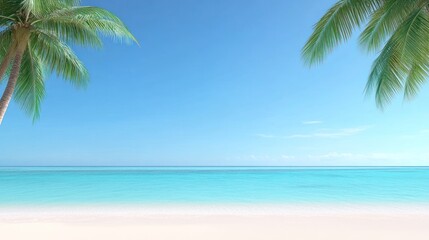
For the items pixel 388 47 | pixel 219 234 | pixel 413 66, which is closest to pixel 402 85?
pixel 413 66

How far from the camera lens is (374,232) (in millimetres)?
7113

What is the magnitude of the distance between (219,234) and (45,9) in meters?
5.87

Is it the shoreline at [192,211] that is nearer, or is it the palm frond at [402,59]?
the palm frond at [402,59]

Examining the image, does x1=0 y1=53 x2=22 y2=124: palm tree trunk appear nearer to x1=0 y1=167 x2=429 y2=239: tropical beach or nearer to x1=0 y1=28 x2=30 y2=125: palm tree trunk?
x1=0 y1=28 x2=30 y2=125: palm tree trunk

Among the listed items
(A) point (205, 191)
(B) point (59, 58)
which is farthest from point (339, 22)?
(A) point (205, 191)

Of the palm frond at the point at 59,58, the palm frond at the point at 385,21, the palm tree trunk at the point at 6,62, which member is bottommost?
the palm tree trunk at the point at 6,62

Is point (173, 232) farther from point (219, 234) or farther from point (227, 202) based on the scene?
point (227, 202)

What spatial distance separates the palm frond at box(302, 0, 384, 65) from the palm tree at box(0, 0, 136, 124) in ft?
13.5

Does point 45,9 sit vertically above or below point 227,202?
above

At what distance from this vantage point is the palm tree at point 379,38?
591 centimetres

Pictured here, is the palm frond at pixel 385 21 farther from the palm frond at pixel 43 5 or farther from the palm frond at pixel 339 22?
the palm frond at pixel 43 5

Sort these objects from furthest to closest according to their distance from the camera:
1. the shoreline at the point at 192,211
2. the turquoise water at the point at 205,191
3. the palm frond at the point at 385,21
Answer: the turquoise water at the point at 205,191 → the shoreline at the point at 192,211 → the palm frond at the point at 385,21

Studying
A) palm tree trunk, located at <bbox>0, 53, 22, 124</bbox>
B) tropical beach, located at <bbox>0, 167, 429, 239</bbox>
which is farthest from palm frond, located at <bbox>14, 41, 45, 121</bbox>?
tropical beach, located at <bbox>0, 167, 429, 239</bbox>

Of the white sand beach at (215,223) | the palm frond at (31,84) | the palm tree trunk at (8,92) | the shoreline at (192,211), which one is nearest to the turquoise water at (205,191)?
the shoreline at (192,211)
